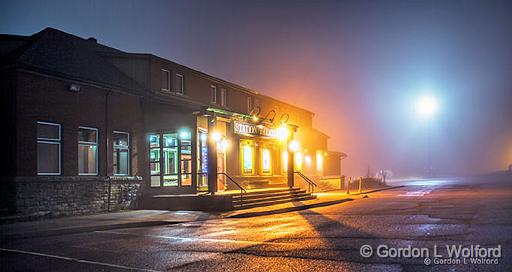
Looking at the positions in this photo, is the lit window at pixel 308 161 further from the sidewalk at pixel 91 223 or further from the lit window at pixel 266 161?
the sidewalk at pixel 91 223

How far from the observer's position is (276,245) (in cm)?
1043

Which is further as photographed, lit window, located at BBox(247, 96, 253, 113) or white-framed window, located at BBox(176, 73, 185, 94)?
lit window, located at BBox(247, 96, 253, 113)

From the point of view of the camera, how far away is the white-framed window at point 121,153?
74.2 ft

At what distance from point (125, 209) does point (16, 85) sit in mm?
7664

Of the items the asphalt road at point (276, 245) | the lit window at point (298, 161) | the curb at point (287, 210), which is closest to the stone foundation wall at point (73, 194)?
the asphalt road at point (276, 245)

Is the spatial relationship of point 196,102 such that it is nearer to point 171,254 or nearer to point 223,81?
point 223,81

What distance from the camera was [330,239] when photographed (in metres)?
10.9

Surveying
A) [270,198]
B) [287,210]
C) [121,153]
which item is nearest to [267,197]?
[270,198]

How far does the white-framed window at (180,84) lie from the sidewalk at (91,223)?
10169 mm

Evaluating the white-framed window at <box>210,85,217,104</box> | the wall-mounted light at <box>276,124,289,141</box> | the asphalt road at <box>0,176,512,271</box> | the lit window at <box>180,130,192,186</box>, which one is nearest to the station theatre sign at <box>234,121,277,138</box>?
the wall-mounted light at <box>276,124,289,141</box>

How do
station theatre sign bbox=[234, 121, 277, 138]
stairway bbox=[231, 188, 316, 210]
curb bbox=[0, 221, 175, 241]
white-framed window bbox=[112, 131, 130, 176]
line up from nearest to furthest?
curb bbox=[0, 221, 175, 241], stairway bbox=[231, 188, 316, 210], white-framed window bbox=[112, 131, 130, 176], station theatre sign bbox=[234, 121, 277, 138]

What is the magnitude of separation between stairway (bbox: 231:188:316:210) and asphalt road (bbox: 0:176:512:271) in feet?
18.0

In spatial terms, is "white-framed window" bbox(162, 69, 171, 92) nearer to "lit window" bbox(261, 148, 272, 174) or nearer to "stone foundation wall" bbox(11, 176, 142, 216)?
"stone foundation wall" bbox(11, 176, 142, 216)

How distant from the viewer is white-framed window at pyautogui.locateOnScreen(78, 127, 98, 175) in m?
20.7
